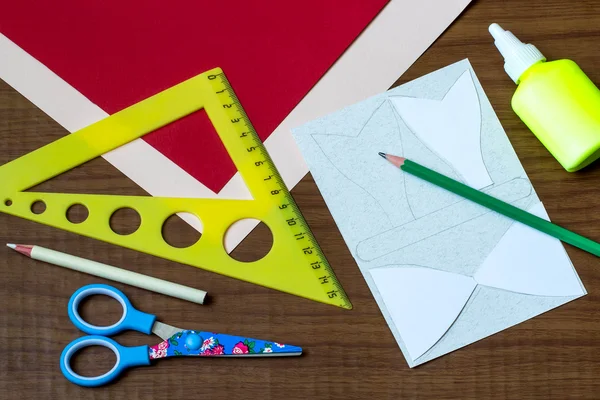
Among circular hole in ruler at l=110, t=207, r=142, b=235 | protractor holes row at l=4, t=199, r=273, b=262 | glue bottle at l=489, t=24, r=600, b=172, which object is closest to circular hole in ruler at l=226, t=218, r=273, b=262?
protractor holes row at l=4, t=199, r=273, b=262

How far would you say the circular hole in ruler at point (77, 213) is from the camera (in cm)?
66

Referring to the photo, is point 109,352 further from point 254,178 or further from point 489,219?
point 489,219

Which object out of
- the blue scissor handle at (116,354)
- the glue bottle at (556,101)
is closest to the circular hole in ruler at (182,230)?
the blue scissor handle at (116,354)

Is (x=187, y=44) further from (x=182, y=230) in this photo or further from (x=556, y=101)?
(x=556, y=101)

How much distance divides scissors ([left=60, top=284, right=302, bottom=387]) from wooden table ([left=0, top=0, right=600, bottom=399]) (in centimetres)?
1

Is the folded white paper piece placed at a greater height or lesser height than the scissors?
greater

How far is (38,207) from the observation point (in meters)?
0.66

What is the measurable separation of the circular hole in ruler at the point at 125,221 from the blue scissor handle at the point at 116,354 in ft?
0.35

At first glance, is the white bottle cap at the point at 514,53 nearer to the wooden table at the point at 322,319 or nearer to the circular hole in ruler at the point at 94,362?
the wooden table at the point at 322,319

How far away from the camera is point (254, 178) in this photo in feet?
2.18

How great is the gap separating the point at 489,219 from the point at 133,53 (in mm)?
405

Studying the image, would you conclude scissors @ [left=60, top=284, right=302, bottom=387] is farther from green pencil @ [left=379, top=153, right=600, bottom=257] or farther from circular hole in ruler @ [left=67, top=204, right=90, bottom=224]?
green pencil @ [left=379, top=153, right=600, bottom=257]

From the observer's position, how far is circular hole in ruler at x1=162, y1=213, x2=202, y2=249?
656 mm

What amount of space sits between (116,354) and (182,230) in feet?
0.44
